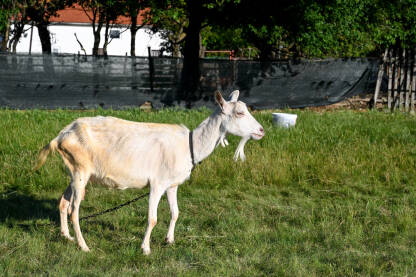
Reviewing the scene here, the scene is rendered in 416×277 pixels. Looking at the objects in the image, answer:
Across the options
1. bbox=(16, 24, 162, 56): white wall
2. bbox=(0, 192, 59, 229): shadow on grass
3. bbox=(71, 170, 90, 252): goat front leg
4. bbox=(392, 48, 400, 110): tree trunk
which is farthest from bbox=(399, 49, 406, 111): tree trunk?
bbox=(16, 24, 162, 56): white wall

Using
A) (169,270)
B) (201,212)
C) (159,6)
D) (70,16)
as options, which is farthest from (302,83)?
(70,16)

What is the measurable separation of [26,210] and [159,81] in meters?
11.4

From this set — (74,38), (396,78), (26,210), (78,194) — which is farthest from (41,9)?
(74,38)

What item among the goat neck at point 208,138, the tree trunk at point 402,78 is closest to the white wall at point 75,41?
the tree trunk at point 402,78

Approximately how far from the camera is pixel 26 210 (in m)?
6.88

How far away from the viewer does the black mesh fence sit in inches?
666

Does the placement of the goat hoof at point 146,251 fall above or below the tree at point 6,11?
below

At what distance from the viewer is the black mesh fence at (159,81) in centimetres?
1691

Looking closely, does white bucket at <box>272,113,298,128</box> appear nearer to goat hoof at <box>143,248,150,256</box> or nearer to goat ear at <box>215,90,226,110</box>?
goat ear at <box>215,90,226,110</box>

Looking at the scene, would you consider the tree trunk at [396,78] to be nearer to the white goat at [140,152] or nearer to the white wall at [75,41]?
the white goat at [140,152]

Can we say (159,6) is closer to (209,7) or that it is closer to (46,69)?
(209,7)

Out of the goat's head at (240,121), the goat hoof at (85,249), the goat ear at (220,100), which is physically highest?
the goat ear at (220,100)

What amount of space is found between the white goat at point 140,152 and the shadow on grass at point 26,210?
123 centimetres

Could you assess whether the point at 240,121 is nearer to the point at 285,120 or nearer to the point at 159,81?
the point at 285,120
